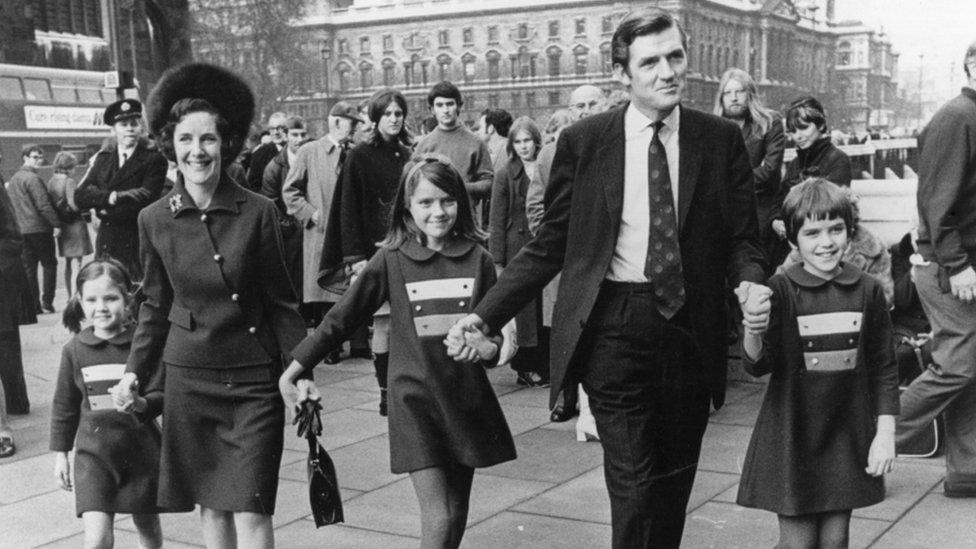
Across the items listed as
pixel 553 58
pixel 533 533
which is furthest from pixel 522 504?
pixel 553 58

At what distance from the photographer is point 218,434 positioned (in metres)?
3.86

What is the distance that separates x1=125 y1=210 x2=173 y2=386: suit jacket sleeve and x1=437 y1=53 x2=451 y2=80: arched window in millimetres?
96630

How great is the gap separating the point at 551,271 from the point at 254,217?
1.06 metres

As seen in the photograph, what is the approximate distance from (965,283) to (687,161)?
2.39 m

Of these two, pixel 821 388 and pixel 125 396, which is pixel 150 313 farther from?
pixel 821 388

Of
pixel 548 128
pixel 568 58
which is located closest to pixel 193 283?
pixel 548 128

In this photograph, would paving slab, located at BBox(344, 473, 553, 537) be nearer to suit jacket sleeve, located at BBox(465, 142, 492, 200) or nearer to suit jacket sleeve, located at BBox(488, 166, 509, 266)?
suit jacket sleeve, located at BBox(488, 166, 509, 266)

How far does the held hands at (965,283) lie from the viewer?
5.23 metres

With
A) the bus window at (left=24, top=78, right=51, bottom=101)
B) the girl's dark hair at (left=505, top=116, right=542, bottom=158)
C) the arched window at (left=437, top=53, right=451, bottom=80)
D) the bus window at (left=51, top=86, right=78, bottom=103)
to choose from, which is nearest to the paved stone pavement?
the girl's dark hair at (left=505, top=116, right=542, bottom=158)

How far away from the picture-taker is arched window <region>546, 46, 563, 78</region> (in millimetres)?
100938

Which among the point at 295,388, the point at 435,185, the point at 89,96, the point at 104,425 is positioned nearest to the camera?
the point at 295,388

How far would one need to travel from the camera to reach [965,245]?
→ 5.33 m

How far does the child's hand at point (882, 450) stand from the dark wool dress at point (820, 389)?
1.7 inches

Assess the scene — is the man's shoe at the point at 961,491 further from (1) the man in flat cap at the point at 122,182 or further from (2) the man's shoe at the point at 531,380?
(1) the man in flat cap at the point at 122,182
